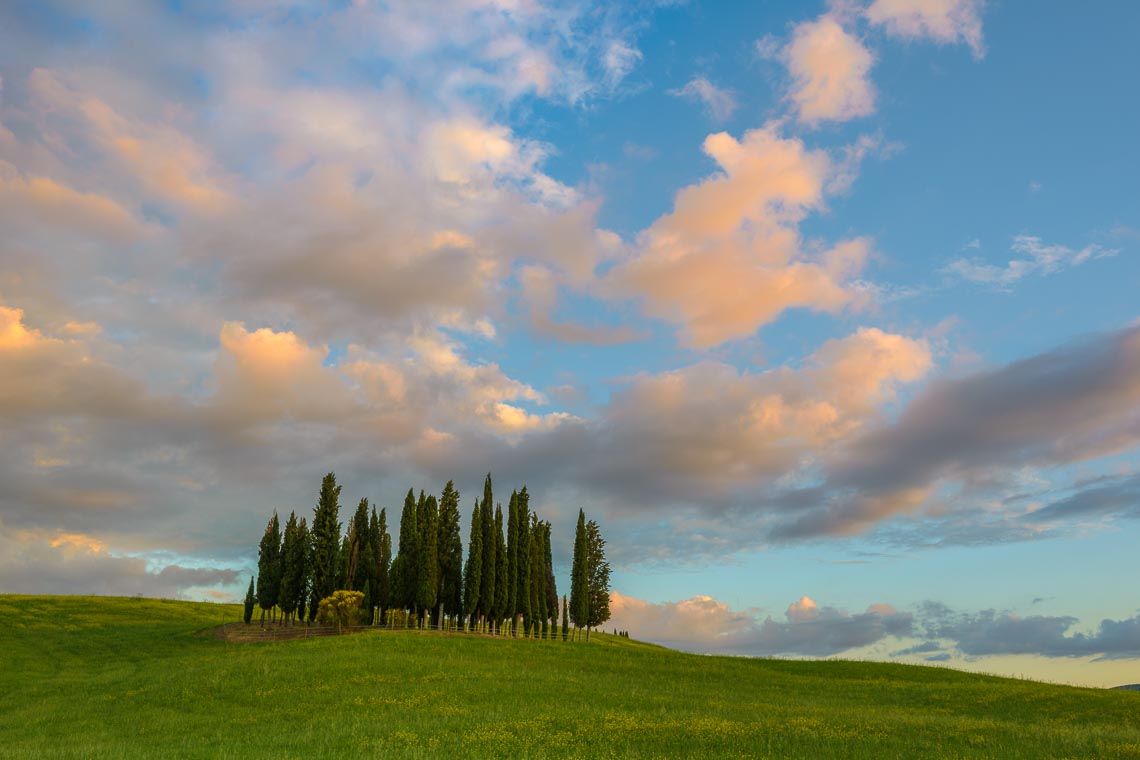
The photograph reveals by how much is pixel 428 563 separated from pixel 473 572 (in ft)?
15.1

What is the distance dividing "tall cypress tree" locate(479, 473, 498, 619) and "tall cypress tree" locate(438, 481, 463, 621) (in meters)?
2.34

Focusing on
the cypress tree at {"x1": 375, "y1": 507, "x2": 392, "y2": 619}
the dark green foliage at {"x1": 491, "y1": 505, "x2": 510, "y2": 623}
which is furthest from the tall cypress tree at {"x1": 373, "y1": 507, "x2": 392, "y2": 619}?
the dark green foliage at {"x1": 491, "y1": 505, "x2": 510, "y2": 623}

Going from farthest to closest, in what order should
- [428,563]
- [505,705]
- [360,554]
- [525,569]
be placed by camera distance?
[360,554] < [525,569] < [428,563] < [505,705]

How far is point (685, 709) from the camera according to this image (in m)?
35.6

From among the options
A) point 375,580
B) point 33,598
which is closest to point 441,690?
point 375,580

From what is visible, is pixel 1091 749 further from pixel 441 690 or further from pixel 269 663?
pixel 269 663

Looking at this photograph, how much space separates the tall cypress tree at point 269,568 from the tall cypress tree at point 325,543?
6.63m

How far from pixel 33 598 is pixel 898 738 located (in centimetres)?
Answer: 10749

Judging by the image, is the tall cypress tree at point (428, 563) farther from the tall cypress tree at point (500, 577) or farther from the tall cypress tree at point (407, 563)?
the tall cypress tree at point (500, 577)

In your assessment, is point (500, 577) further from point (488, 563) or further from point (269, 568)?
point (269, 568)

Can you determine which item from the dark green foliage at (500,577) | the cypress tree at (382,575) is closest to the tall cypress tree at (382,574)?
the cypress tree at (382,575)

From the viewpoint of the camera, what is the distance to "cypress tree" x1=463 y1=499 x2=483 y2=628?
3081 inches

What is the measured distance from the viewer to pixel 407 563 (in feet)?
266

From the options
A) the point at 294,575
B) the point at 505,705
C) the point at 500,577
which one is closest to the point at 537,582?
the point at 500,577
